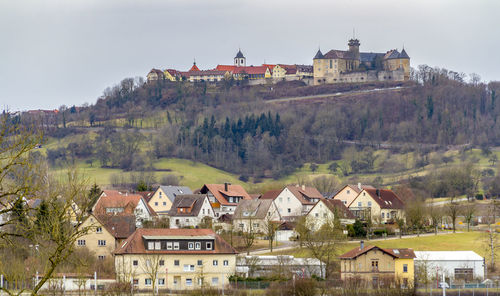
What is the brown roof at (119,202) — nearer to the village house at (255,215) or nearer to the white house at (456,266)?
the village house at (255,215)

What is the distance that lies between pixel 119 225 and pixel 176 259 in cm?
1170

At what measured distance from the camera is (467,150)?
177625mm

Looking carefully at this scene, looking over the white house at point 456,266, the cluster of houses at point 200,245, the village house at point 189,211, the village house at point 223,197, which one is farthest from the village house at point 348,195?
the white house at point 456,266

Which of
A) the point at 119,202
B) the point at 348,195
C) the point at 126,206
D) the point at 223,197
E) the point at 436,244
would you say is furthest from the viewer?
the point at 223,197

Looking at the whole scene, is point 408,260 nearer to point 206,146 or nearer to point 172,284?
point 172,284

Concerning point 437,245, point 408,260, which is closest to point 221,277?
point 408,260

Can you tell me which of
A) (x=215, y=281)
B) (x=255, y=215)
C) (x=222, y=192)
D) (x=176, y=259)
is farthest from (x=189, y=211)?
(x=215, y=281)

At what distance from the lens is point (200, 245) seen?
5672cm

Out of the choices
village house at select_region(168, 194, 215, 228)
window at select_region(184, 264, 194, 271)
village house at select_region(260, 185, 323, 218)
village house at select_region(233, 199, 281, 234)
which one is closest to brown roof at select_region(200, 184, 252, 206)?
village house at select_region(260, 185, 323, 218)

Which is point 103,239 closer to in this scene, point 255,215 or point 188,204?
point 255,215

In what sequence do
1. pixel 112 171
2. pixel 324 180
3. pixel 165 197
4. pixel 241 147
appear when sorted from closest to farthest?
pixel 165 197 < pixel 324 180 < pixel 112 171 < pixel 241 147

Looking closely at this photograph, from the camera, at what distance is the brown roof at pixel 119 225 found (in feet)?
211

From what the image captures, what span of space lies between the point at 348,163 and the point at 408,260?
117 meters

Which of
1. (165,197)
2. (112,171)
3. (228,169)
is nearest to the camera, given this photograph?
(165,197)
